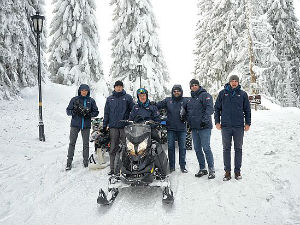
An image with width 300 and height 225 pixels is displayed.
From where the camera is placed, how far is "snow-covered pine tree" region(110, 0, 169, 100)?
20641 millimetres

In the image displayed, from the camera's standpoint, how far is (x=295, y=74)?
28.5 metres

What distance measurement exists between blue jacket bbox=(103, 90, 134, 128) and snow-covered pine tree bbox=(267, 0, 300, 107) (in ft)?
84.8

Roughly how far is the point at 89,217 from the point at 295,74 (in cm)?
2982

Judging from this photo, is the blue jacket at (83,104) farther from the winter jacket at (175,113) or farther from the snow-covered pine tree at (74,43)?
the snow-covered pine tree at (74,43)

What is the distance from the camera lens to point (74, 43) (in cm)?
2067

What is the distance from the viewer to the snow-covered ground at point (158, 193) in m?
4.13

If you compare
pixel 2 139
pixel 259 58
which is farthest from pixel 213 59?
pixel 2 139

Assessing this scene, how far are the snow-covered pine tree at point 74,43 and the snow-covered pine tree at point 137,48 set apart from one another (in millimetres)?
1883

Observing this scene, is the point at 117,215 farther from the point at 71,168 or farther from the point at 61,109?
the point at 61,109

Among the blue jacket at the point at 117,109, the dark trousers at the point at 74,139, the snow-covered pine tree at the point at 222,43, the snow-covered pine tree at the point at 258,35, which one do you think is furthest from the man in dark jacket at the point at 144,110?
the snow-covered pine tree at the point at 222,43

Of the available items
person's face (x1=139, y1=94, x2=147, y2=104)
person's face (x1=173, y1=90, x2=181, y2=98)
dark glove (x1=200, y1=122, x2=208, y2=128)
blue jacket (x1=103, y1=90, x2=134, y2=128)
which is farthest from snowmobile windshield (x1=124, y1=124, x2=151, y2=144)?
person's face (x1=173, y1=90, x2=181, y2=98)

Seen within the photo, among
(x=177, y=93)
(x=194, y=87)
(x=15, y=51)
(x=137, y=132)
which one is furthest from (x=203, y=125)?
(x=15, y=51)

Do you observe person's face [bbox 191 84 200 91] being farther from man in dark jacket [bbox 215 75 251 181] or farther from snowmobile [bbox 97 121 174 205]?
snowmobile [bbox 97 121 174 205]

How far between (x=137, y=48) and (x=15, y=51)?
8.93 metres
